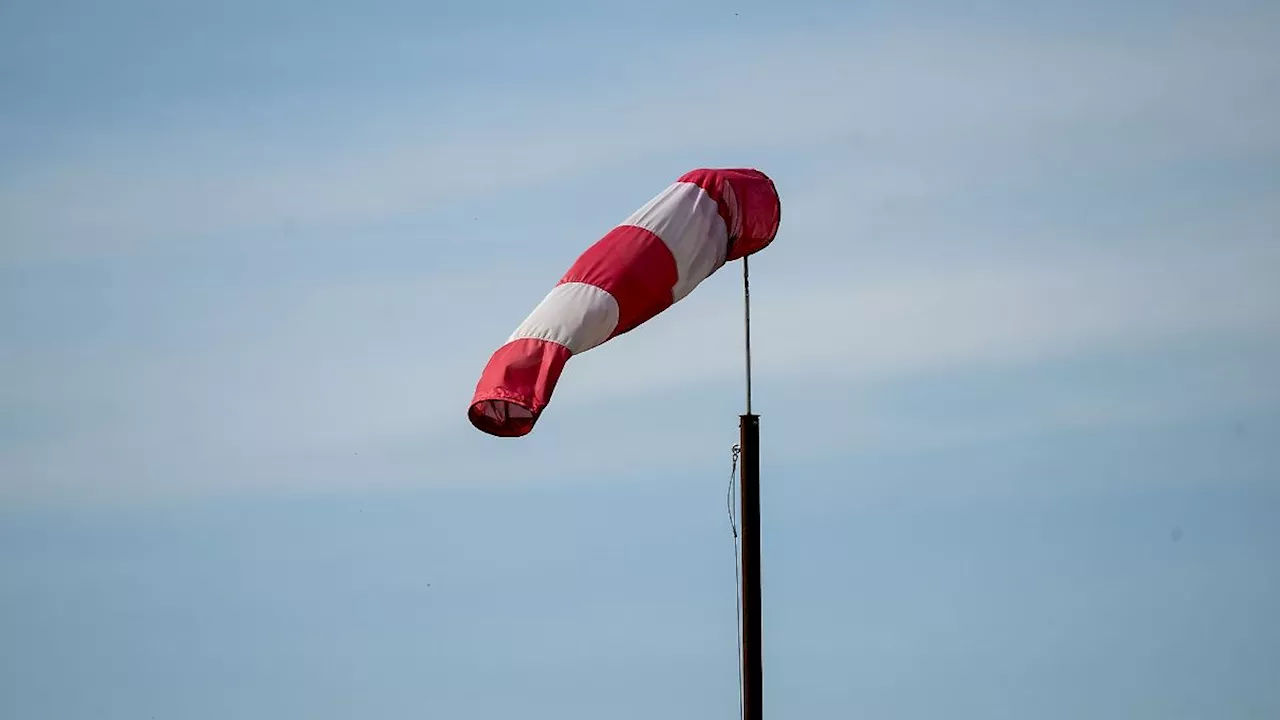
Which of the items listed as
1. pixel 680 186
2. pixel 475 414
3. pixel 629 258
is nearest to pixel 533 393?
pixel 475 414

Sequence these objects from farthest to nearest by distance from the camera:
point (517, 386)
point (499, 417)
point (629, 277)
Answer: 1. point (629, 277)
2. point (499, 417)
3. point (517, 386)

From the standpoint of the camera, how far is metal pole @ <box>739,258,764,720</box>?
21.2 m

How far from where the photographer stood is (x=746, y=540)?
846 inches

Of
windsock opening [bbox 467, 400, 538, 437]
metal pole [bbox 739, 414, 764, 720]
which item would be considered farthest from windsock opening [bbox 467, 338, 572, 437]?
metal pole [bbox 739, 414, 764, 720]

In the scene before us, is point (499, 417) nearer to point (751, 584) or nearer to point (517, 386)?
point (517, 386)

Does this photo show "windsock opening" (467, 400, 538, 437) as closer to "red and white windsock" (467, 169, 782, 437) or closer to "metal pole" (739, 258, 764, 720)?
"red and white windsock" (467, 169, 782, 437)

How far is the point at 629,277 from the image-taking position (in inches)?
862

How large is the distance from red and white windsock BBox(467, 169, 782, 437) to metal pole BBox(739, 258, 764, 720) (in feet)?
4.20

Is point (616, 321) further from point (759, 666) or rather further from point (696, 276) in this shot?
point (759, 666)

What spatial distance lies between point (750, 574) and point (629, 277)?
150 inches

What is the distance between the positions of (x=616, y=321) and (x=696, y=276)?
142 cm

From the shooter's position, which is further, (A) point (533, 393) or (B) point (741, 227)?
(B) point (741, 227)

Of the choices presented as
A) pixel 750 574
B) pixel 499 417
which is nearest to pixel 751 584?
pixel 750 574

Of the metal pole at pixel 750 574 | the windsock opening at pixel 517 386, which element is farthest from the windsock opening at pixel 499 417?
the metal pole at pixel 750 574
